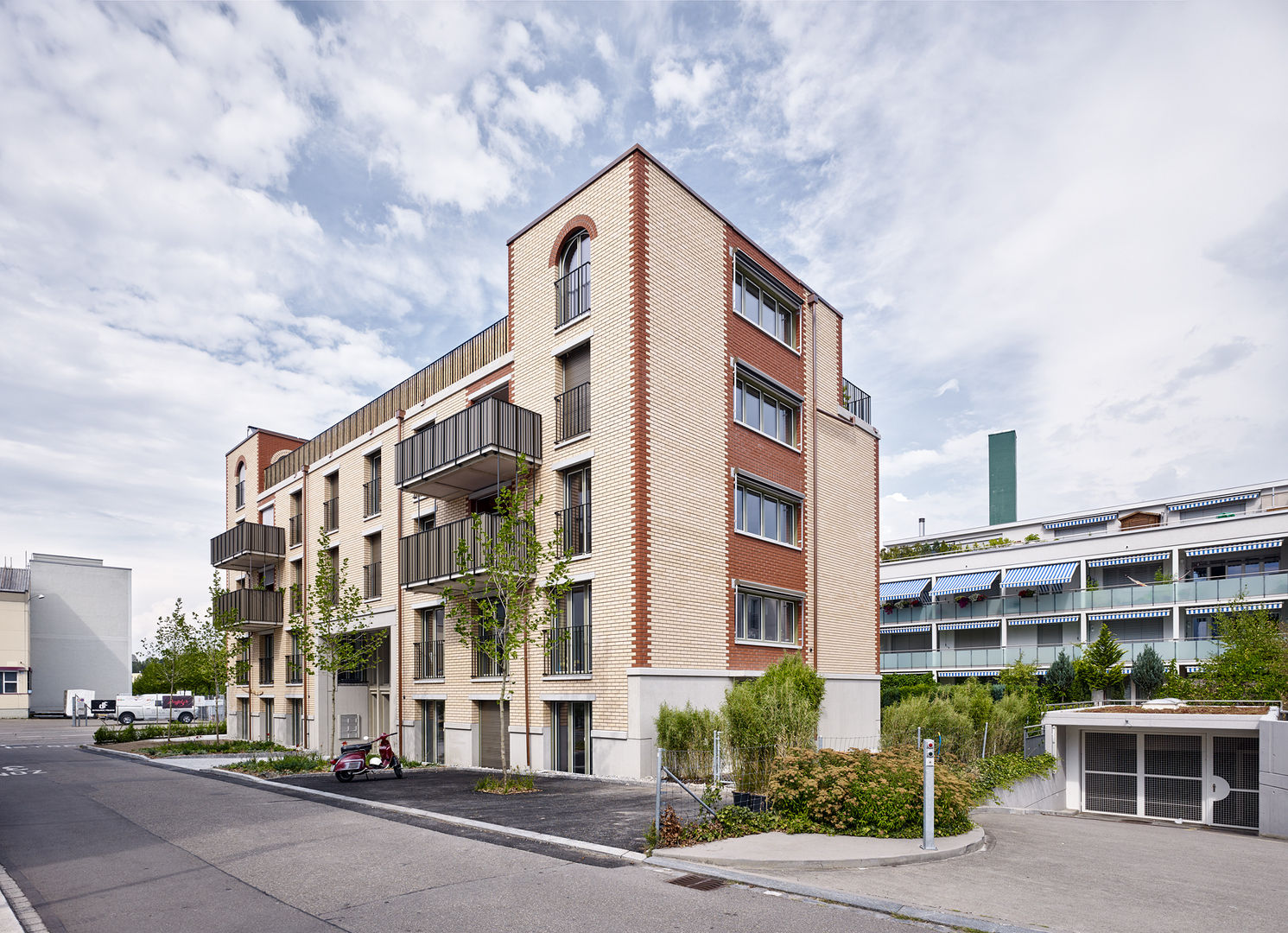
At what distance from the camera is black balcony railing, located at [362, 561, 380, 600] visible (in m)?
29.2

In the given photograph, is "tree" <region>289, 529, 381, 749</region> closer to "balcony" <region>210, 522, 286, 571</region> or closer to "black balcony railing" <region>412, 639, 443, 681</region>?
"black balcony railing" <region>412, 639, 443, 681</region>

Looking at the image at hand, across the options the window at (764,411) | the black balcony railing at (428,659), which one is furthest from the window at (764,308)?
the black balcony railing at (428,659)

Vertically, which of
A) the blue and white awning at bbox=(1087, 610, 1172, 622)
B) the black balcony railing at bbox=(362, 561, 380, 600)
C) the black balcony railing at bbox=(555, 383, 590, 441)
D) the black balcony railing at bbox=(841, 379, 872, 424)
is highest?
the black balcony railing at bbox=(841, 379, 872, 424)

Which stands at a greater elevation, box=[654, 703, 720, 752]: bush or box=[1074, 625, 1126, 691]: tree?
box=[654, 703, 720, 752]: bush

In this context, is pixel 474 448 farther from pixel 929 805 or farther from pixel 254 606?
pixel 254 606

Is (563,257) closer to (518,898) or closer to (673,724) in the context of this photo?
(673,724)

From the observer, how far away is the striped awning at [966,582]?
150ft

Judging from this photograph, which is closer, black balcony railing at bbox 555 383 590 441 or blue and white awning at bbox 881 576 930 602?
black balcony railing at bbox 555 383 590 441

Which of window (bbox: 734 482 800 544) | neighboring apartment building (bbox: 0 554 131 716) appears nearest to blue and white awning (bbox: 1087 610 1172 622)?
window (bbox: 734 482 800 544)

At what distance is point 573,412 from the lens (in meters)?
21.1

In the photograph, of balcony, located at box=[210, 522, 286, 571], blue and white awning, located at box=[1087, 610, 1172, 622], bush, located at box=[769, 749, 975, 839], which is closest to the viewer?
bush, located at box=[769, 749, 975, 839]

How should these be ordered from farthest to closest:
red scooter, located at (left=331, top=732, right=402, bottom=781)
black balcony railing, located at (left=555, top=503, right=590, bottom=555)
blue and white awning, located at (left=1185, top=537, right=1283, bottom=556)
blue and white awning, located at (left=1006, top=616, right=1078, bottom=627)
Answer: blue and white awning, located at (left=1006, top=616, right=1078, bottom=627) < blue and white awning, located at (left=1185, top=537, right=1283, bottom=556) < black balcony railing, located at (left=555, top=503, right=590, bottom=555) < red scooter, located at (left=331, top=732, right=402, bottom=781)

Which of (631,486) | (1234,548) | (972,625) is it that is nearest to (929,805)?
(631,486)

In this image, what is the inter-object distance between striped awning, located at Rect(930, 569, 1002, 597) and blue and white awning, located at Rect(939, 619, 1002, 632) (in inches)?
63.9
